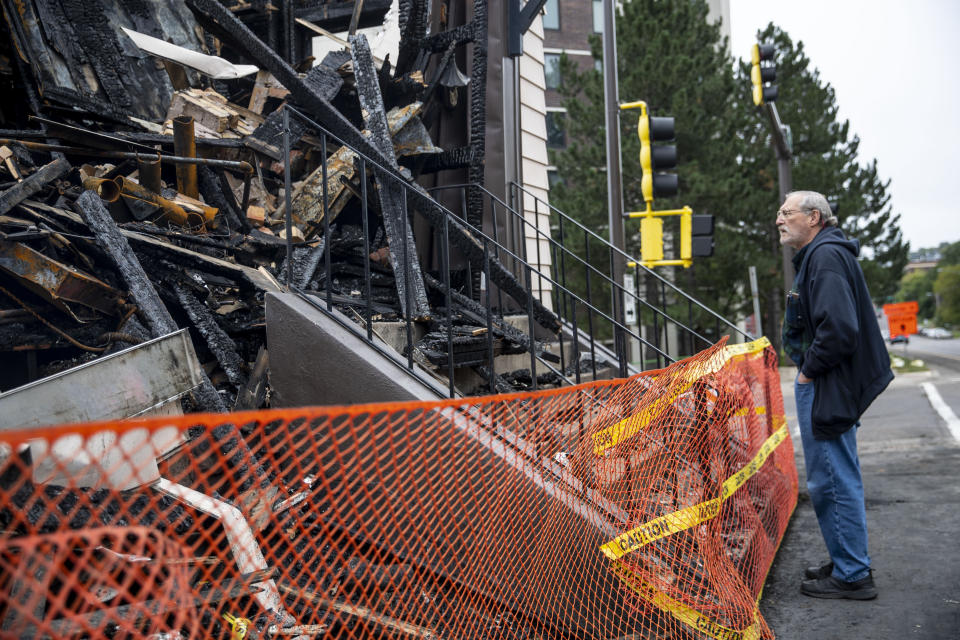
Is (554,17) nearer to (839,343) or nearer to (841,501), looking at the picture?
(839,343)

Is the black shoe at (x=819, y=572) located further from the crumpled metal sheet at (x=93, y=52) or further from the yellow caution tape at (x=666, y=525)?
the crumpled metal sheet at (x=93, y=52)

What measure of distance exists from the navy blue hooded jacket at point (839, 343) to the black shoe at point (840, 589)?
0.74 m

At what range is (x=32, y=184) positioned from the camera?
443 cm

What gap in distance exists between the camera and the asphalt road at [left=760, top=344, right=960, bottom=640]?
11.4 ft

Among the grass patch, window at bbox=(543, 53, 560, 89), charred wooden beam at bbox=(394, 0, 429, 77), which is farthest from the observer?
window at bbox=(543, 53, 560, 89)

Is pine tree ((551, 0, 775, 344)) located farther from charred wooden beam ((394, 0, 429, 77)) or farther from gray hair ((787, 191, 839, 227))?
gray hair ((787, 191, 839, 227))

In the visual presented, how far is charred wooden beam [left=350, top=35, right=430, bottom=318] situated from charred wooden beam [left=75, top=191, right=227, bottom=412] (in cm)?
109

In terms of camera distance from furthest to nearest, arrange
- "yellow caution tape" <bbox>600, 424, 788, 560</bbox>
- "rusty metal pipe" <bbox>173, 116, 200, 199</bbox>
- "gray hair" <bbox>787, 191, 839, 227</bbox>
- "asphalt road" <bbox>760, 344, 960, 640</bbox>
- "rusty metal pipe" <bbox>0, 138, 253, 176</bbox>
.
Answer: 1. "rusty metal pipe" <bbox>173, 116, 200, 199</bbox>
2. "rusty metal pipe" <bbox>0, 138, 253, 176</bbox>
3. "gray hair" <bbox>787, 191, 839, 227</bbox>
4. "asphalt road" <bbox>760, 344, 960, 640</bbox>
5. "yellow caution tape" <bbox>600, 424, 788, 560</bbox>

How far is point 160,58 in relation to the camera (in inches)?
255

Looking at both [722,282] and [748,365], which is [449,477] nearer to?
[748,365]

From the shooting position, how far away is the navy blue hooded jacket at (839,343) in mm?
3773

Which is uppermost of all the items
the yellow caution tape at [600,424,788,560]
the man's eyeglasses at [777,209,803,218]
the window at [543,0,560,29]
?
the window at [543,0,560,29]

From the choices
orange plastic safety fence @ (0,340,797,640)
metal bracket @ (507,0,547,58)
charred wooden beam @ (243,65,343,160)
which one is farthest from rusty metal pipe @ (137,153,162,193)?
metal bracket @ (507,0,547,58)

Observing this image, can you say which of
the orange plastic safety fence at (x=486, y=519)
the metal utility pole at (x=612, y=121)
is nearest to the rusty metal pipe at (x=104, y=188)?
the orange plastic safety fence at (x=486, y=519)
